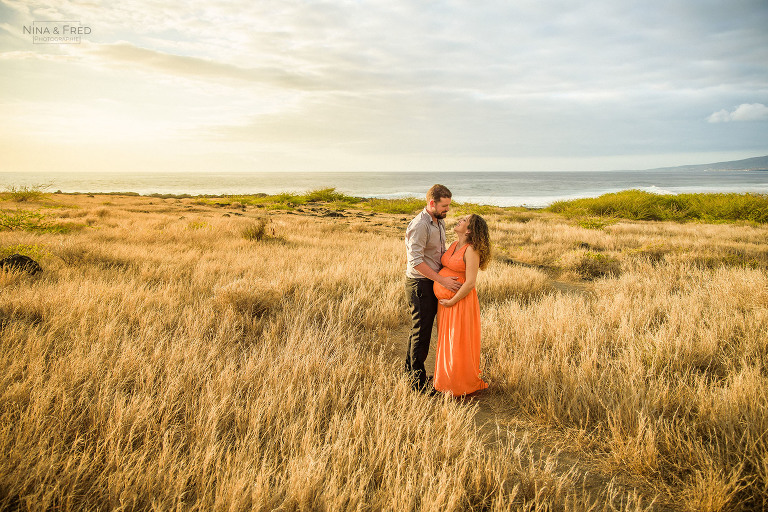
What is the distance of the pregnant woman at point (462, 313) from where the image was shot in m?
3.63

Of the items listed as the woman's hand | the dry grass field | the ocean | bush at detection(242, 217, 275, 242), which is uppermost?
the ocean

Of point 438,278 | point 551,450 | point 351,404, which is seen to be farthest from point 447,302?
point 551,450

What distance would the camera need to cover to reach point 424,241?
12.2ft

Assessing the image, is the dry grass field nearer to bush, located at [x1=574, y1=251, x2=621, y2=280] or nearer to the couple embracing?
the couple embracing

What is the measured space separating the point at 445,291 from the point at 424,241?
0.57 metres

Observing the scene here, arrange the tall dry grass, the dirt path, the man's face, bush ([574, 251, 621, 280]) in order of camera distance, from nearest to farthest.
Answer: the tall dry grass < the dirt path < the man's face < bush ([574, 251, 621, 280])

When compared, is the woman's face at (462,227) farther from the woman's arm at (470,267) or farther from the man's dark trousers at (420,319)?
the man's dark trousers at (420,319)

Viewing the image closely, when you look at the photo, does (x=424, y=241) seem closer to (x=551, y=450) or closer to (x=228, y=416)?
(x=551, y=450)

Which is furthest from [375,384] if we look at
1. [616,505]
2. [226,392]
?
[616,505]

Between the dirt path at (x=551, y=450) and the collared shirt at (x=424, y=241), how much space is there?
1.42 meters

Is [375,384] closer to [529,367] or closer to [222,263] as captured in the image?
[529,367]

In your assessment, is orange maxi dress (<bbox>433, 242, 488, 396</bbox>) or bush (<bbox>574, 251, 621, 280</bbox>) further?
bush (<bbox>574, 251, 621, 280</bbox>)

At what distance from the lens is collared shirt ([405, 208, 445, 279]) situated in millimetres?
3688

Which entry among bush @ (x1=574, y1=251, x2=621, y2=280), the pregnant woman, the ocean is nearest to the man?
the pregnant woman
